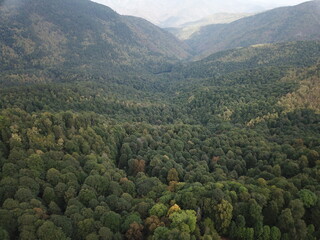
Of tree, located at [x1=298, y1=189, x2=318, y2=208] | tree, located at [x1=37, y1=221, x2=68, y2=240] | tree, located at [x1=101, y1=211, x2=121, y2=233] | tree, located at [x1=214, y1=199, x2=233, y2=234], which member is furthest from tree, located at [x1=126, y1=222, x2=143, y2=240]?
tree, located at [x1=298, y1=189, x2=318, y2=208]

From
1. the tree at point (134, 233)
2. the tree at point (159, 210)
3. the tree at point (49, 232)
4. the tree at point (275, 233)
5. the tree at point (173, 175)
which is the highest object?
the tree at point (49, 232)

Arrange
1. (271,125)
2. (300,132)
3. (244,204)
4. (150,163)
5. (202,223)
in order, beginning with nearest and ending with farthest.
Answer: (202,223) < (244,204) < (150,163) < (300,132) < (271,125)

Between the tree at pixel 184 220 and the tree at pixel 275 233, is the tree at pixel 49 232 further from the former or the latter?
the tree at pixel 275 233

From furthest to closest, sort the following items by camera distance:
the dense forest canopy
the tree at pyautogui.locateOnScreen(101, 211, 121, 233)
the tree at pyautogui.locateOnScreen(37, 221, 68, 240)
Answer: the tree at pyautogui.locateOnScreen(101, 211, 121, 233) < the dense forest canopy < the tree at pyautogui.locateOnScreen(37, 221, 68, 240)

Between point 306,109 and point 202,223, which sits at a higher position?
point 306,109

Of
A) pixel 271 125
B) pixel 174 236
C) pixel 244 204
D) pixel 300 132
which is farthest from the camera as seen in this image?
pixel 271 125

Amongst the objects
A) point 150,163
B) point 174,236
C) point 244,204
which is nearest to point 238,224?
point 244,204

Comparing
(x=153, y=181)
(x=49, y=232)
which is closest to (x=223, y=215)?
(x=153, y=181)

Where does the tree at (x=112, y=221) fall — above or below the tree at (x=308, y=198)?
below

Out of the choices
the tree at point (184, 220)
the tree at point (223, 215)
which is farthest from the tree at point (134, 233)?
the tree at point (223, 215)

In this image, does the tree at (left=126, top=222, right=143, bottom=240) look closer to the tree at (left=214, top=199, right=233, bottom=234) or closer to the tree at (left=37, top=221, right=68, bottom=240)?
the tree at (left=37, top=221, right=68, bottom=240)

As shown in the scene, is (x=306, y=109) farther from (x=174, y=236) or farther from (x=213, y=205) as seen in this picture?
(x=174, y=236)
